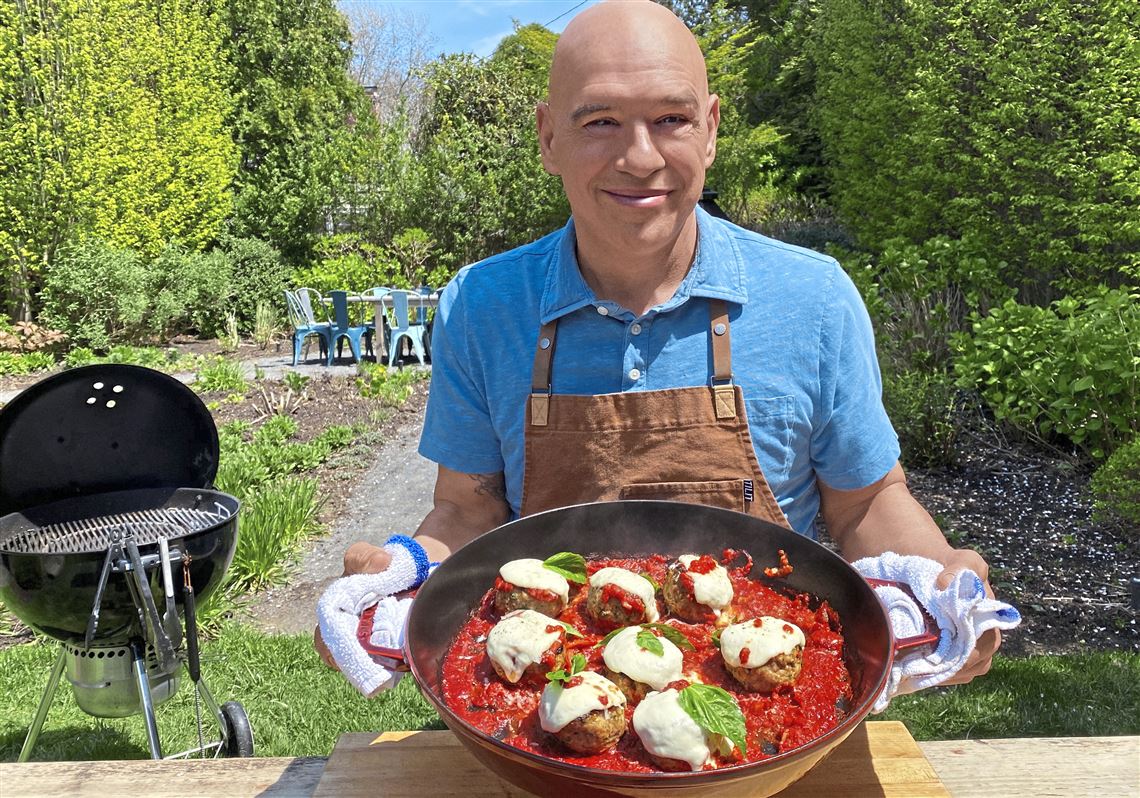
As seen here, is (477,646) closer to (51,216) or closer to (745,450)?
(745,450)

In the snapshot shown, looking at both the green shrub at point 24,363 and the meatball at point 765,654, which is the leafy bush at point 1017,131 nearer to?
the meatball at point 765,654

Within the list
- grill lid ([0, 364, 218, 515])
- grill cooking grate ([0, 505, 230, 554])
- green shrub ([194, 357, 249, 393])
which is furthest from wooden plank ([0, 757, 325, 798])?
green shrub ([194, 357, 249, 393])

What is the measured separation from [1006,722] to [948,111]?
6167 mm

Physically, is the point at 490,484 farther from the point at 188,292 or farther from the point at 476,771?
the point at 188,292

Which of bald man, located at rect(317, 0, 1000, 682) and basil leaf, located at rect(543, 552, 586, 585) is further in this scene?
bald man, located at rect(317, 0, 1000, 682)

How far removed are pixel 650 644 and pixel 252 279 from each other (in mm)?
13026

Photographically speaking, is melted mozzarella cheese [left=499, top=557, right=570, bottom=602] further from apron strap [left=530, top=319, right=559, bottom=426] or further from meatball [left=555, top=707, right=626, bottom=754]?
apron strap [left=530, top=319, right=559, bottom=426]

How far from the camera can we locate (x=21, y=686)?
3.53 metres

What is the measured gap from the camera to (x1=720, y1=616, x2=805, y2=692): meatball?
1118 mm

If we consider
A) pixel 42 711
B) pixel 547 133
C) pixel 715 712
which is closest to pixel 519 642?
pixel 715 712

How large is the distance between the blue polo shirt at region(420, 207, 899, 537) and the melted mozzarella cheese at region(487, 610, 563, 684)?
0.67 m

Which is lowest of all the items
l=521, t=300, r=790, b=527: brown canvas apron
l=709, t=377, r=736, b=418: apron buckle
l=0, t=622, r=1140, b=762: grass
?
l=0, t=622, r=1140, b=762: grass

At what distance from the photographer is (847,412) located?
5.80 feet

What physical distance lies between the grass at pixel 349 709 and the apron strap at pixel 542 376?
158cm
